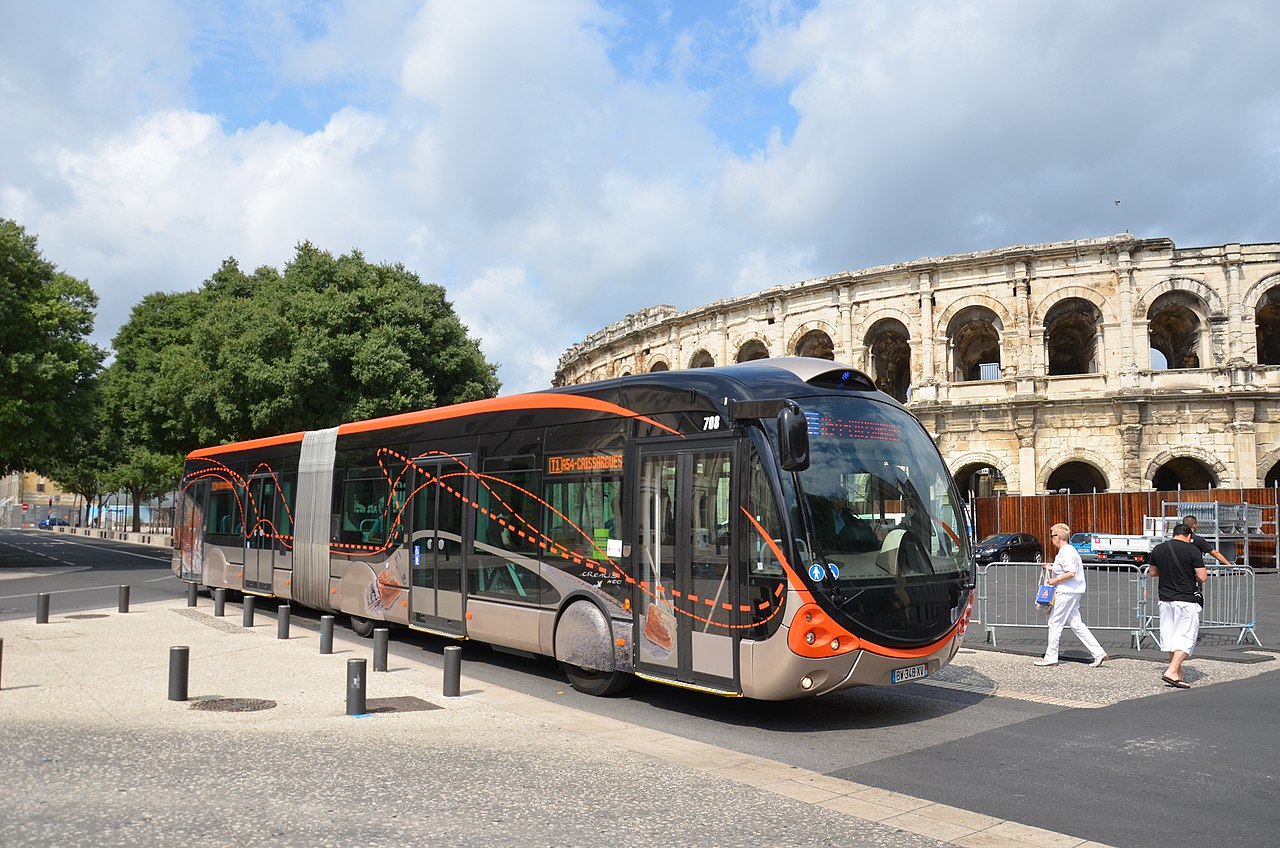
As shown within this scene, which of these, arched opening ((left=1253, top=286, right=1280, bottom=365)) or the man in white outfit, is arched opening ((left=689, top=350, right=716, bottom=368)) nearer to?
arched opening ((left=1253, top=286, right=1280, bottom=365))

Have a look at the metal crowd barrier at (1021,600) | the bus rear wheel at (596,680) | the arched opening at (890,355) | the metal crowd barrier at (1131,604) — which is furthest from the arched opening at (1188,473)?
the bus rear wheel at (596,680)

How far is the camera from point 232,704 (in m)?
8.85

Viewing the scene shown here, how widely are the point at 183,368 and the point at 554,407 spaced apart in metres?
28.9

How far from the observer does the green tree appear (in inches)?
1128

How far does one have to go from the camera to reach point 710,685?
803 cm

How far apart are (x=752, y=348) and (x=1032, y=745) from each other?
39.0m

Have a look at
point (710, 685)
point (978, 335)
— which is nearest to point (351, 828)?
point (710, 685)

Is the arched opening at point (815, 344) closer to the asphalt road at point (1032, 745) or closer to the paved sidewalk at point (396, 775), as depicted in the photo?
the asphalt road at point (1032, 745)

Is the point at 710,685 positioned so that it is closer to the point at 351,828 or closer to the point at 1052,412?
the point at 351,828

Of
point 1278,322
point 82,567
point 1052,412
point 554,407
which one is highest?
point 1278,322

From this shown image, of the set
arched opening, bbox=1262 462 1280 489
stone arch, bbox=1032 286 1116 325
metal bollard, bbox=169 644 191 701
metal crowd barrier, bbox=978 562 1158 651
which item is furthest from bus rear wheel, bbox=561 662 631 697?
arched opening, bbox=1262 462 1280 489

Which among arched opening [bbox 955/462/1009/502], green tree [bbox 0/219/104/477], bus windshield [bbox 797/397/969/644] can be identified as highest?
green tree [bbox 0/219/104/477]

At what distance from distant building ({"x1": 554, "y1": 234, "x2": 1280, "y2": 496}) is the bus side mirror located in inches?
1313

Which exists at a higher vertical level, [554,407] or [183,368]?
[183,368]
